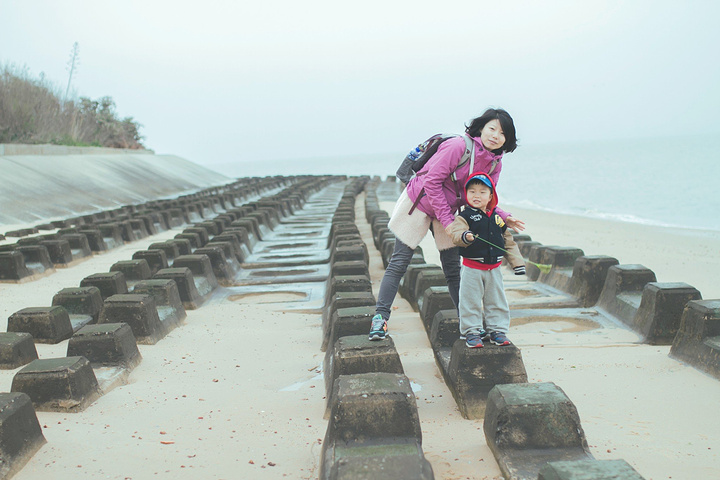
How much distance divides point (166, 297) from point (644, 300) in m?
4.16

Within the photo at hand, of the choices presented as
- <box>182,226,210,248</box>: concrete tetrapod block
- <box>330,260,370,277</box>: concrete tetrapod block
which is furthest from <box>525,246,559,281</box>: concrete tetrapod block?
<box>182,226,210,248</box>: concrete tetrapod block

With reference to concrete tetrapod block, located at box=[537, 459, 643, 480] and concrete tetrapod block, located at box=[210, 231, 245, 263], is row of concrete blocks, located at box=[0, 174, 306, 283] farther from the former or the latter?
concrete tetrapod block, located at box=[537, 459, 643, 480]

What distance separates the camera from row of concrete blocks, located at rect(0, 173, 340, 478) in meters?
3.14

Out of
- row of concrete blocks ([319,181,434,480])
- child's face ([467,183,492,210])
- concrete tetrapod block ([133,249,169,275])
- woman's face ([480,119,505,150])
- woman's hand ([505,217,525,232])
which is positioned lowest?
concrete tetrapod block ([133,249,169,275])

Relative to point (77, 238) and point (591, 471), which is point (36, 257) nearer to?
point (77, 238)

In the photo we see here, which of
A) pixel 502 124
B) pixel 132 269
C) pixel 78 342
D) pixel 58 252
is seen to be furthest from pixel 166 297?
pixel 58 252

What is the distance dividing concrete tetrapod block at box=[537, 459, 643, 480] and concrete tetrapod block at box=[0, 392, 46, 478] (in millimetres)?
2322

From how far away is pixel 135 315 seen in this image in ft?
17.6

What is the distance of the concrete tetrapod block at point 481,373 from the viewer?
3625 millimetres

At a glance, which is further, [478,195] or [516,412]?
[478,195]

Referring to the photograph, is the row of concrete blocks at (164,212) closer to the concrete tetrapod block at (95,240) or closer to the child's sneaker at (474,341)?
the concrete tetrapod block at (95,240)

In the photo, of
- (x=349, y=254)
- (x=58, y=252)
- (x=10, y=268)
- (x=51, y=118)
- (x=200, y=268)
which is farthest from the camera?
(x=51, y=118)

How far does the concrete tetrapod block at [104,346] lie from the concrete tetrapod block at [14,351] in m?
0.30

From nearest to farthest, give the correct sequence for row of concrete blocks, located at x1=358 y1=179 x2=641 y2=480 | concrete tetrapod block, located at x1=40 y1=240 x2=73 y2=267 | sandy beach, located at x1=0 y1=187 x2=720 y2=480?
1. row of concrete blocks, located at x1=358 y1=179 x2=641 y2=480
2. sandy beach, located at x1=0 y1=187 x2=720 y2=480
3. concrete tetrapod block, located at x1=40 y1=240 x2=73 y2=267
